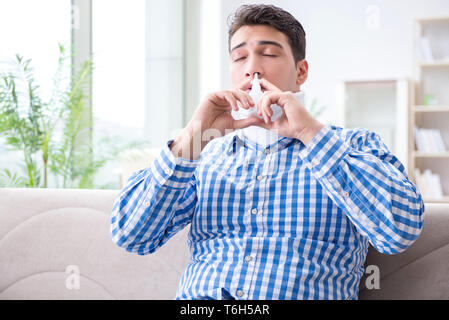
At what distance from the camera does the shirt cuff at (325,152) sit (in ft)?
3.23

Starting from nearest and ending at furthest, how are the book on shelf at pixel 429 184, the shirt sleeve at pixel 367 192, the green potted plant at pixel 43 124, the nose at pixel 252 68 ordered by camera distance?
the shirt sleeve at pixel 367 192 → the nose at pixel 252 68 → the green potted plant at pixel 43 124 → the book on shelf at pixel 429 184

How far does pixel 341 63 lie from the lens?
5375mm

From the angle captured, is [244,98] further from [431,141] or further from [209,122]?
[431,141]

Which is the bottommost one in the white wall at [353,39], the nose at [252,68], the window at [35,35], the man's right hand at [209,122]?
the man's right hand at [209,122]

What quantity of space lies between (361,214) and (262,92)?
0.37 meters

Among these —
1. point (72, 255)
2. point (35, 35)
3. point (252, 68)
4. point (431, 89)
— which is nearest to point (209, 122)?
point (252, 68)

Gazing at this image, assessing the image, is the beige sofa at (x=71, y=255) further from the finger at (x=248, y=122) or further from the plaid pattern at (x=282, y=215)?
the finger at (x=248, y=122)

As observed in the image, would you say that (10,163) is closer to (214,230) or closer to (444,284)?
(214,230)

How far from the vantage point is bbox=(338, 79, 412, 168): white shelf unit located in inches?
190

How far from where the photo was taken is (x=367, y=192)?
0.98 meters

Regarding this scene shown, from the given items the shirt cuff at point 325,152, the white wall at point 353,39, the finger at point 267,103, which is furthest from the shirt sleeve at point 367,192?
the white wall at point 353,39

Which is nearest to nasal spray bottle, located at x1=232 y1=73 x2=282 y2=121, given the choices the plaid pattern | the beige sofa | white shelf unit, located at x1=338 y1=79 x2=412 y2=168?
the plaid pattern

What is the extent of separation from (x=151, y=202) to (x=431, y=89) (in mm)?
4630
